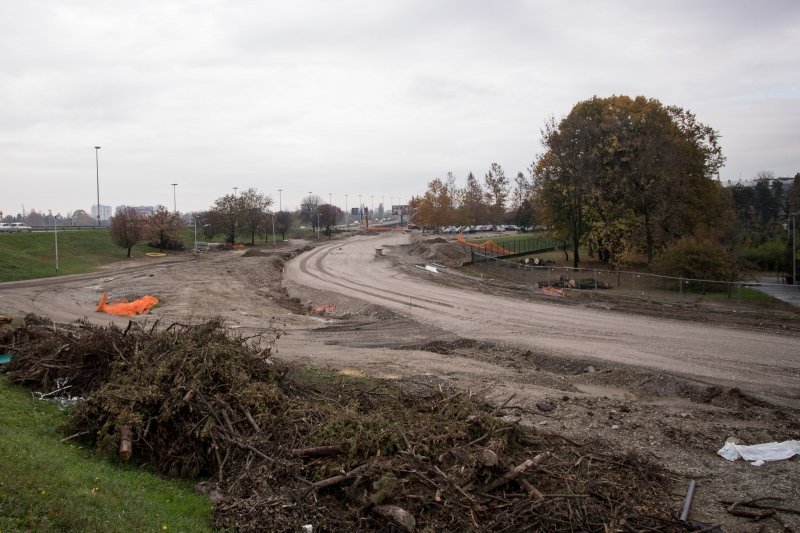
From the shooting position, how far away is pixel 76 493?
719 centimetres

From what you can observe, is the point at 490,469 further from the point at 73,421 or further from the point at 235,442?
the point at 73,421

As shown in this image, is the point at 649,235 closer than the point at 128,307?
No

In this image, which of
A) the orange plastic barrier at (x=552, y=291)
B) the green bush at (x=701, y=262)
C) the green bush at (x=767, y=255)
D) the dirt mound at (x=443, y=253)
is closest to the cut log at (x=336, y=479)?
the orange plastic barrier at (x=552, y=291)

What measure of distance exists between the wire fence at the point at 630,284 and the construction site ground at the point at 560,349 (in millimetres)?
1343

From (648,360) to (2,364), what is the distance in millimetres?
16993

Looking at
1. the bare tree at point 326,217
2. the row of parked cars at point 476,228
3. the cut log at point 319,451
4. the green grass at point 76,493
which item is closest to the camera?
the green grass at point 76,493

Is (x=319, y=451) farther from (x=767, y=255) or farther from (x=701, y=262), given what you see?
(x=767, y=255)

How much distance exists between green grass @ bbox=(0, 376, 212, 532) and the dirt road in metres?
12.7

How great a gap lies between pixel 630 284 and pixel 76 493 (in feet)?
107

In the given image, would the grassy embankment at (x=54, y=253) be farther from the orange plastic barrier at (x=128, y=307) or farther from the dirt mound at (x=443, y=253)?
the dirt mound at (x=443, y=253)

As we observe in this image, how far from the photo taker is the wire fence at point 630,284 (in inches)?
1102

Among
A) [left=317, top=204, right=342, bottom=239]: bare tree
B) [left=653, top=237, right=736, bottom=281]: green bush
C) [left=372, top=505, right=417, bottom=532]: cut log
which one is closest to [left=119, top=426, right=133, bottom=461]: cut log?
[left=372, top=505, right=417, bottom=532]: cut log

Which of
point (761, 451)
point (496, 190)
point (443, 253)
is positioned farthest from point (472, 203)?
point (761, 451)

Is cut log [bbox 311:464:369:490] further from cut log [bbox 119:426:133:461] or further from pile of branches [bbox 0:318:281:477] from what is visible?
cut log [bbox 119:426:133:461]
